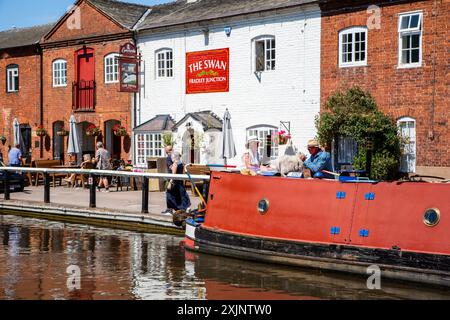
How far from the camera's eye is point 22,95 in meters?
27.4

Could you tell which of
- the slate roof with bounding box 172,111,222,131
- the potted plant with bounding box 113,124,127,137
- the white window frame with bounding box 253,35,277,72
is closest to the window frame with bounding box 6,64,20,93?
the potted plant with bounding box 113,124,127,137

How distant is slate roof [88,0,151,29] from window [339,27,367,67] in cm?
847

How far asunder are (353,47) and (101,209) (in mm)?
8182

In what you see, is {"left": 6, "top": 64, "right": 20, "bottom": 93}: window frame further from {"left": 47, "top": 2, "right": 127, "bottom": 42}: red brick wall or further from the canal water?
the canal water

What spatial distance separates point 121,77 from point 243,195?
12991mm

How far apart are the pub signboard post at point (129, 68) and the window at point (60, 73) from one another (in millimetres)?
4029

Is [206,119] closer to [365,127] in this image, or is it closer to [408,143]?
[365,127]

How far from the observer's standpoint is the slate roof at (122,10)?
2411 cm

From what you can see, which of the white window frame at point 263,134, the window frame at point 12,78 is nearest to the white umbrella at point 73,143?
the white window frame at point 263,134

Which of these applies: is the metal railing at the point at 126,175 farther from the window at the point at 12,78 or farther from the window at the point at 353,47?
the window at the point at 12,78

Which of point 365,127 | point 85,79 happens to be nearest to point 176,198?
point 365,127
